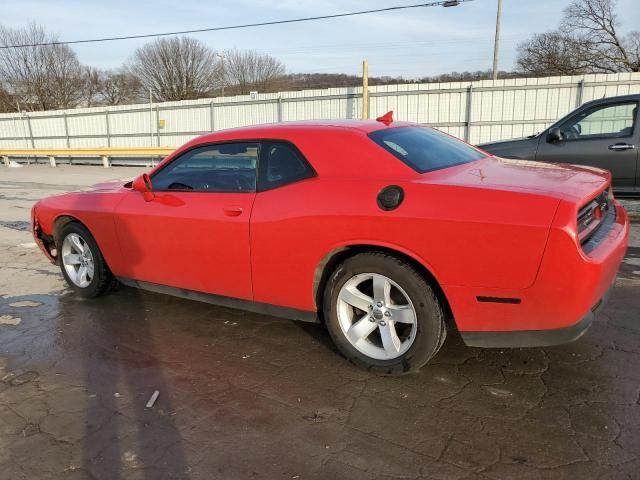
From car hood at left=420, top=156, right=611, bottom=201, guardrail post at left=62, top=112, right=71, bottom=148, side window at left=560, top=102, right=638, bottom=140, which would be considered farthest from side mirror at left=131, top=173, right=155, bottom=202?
guardrail post at left=62, top=112, right=71, bottom=148

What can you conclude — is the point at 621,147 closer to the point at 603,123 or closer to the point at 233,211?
the point at 603,123

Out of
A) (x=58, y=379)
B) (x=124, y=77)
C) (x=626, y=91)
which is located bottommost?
(x=58, y=379)

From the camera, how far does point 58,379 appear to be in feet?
10.8

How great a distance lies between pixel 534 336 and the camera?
8.76 ft

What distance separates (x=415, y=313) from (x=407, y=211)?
23.6 inches

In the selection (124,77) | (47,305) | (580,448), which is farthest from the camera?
(124,77)

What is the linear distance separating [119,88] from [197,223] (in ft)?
188

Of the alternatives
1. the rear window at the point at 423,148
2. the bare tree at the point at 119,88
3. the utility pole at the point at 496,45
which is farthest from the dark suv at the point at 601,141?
the bare tree at the point at 119,88

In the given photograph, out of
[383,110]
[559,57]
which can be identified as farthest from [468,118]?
[559,57]

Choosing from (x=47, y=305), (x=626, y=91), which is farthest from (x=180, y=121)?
(x=47, y=305)

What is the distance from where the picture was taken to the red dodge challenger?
2.58 metres

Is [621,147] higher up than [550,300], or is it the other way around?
[621,147]

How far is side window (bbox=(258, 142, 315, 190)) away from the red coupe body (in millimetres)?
29

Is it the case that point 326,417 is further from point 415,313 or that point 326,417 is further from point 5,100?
point 5,100
